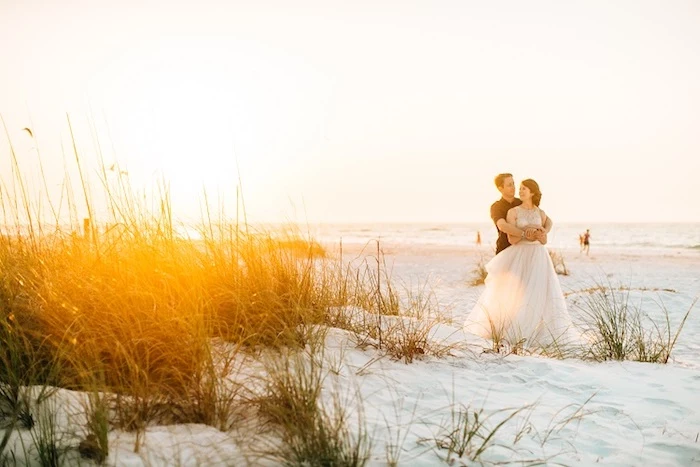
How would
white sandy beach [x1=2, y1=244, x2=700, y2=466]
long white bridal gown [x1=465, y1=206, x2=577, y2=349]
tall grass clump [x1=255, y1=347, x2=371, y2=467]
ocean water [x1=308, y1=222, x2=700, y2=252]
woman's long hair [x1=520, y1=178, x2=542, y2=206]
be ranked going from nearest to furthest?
tall grass clump [x1=255, y1=347, x2=371, y2=467] < white sandy beach [x1=2, y1=244, x2=700, y2=466] < long white bridal gown [x1=465, y1=206, x2=577, y2=349] < woman's long hair [x1=520, y1=178, x2=542, y2=206] < ocean water [x1=308, y1=222, x2=700, y2=252]

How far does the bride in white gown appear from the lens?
6074mm

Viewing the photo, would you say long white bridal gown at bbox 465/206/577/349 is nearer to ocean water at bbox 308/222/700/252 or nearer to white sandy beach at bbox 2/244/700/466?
white sandy beach at bbox 2/244/700/466

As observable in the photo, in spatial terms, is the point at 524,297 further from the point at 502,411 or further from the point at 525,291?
the point at 502,411

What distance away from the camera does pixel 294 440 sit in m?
2.27

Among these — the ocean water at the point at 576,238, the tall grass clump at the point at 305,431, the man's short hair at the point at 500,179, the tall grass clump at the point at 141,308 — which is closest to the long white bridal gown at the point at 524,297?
the man's short hair at the point at 500,179

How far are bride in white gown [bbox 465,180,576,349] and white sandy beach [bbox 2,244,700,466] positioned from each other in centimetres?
150

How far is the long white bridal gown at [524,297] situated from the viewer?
19.8ft

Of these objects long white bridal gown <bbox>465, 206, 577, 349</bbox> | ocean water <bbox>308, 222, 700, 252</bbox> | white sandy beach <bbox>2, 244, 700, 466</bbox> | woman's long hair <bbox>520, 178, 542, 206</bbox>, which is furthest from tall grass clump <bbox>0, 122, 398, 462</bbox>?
ocean water <bbox>308, 222, 700, 252</bbox>

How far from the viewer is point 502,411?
2.97 m

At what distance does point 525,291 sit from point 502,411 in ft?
11.8

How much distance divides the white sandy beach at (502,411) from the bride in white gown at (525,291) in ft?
4.91

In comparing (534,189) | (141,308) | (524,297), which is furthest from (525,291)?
(141,308)

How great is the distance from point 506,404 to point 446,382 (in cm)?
41

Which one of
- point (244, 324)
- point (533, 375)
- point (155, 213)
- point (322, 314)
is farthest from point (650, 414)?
point (155, 213)
